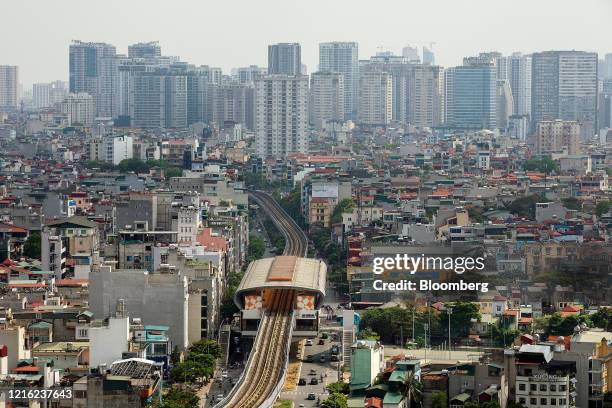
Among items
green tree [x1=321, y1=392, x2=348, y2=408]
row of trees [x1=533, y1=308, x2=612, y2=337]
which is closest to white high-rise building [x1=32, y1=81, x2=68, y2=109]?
row of trees [x1=533, y1=308, x2=612, y2=337]

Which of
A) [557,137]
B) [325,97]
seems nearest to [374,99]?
[325,97]

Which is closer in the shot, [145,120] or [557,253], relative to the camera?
[557,253]

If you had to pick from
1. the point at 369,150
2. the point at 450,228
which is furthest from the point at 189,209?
the point at 369,150

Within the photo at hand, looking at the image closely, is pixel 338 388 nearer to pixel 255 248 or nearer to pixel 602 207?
pixel 255 248

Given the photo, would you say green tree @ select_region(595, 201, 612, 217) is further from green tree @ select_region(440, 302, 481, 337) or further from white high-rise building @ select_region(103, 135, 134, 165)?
white high-rise building @ select_region(103, 135, 134, 165)

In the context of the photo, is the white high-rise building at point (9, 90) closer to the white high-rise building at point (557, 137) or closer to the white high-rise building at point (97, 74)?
the white high-rise building at point (97, 74)

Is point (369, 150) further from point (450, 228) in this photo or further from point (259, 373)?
point (259, 373)

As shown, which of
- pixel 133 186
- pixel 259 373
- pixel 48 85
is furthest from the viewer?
pixel 48 85

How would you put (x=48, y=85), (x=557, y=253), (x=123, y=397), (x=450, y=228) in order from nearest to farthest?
1. (x=123, y=397)
2. (x=557, y=253)
3. (x=450, y=228)
4. (x=48, y=85)
